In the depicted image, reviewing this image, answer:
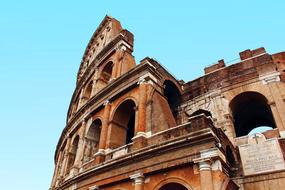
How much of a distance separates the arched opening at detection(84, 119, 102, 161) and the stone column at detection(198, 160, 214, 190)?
292 inches

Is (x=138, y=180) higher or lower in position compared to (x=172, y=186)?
higher

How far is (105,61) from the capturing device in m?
16.8

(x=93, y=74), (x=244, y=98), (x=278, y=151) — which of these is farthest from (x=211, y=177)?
(x=93, y=74)

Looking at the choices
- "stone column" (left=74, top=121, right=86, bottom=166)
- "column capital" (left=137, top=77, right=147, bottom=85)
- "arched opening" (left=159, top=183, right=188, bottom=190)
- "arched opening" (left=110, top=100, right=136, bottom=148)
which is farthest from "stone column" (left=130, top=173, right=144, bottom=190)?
"stone column" (left=74, top=121, right=86, bottom=166)

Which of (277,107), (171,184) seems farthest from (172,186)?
(277,107)

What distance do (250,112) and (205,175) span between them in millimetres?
6990

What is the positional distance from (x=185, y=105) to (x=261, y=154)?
4.66 metres

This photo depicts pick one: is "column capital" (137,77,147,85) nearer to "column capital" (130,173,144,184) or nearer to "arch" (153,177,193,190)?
"column capital" (130,173,144,184)

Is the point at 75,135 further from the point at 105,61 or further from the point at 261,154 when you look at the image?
the point at 261,154

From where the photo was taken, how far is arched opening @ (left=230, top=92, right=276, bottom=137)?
12.0 metres

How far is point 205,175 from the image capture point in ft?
24.3

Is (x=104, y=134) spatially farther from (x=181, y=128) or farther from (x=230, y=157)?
(x=230, y=157)

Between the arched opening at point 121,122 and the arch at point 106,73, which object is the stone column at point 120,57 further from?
the arched opening at point 121,122

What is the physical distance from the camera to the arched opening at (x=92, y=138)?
1359cm
